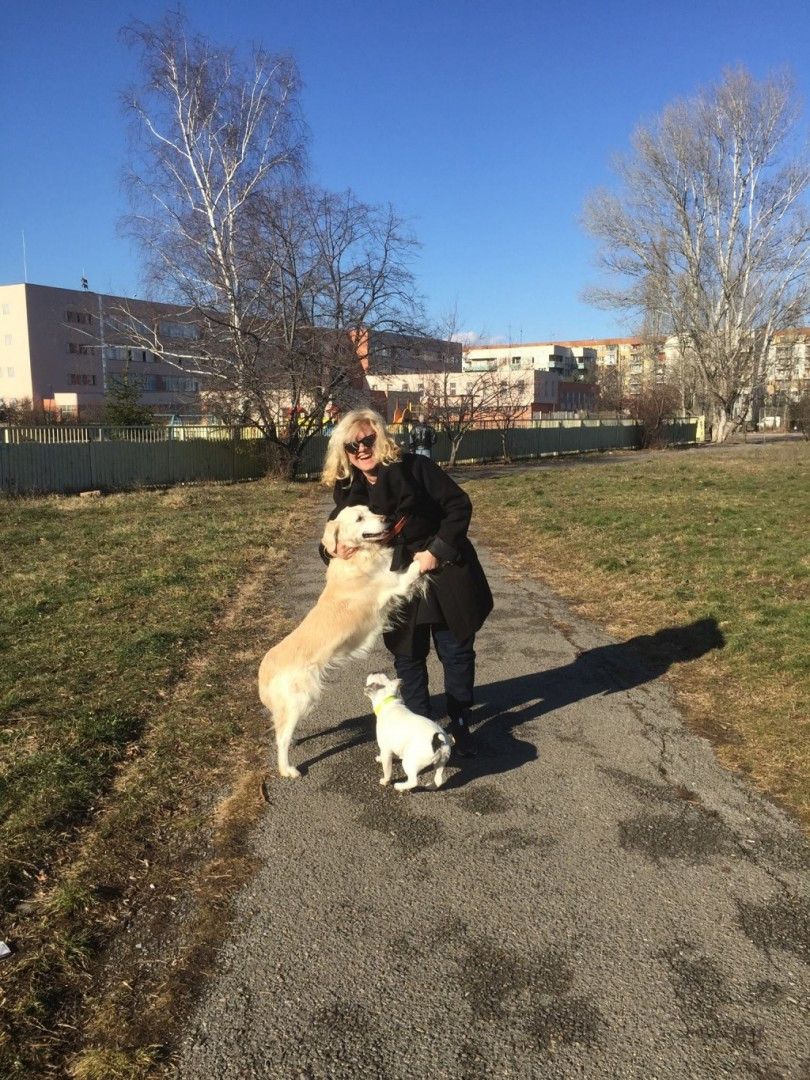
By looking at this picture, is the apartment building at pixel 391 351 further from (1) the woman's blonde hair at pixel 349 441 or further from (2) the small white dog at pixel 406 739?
(2) the small white dog at pixel 406 739

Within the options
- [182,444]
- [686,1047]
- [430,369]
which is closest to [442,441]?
[430,369]

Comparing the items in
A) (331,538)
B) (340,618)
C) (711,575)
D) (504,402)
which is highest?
(504,402)

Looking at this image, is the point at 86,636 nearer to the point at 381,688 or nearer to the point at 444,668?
the point at 381,688

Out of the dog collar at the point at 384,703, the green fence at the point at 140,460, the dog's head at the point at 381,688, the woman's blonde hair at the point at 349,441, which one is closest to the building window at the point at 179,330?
the green fence at the point at 140,460

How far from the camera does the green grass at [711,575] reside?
4.93 meters

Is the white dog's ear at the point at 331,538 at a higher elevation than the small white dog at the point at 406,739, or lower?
higher

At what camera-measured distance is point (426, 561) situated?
403 cm

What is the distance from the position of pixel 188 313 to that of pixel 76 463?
6.19 meters

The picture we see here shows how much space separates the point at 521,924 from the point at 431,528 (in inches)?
80.6

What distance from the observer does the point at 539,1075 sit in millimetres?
2230

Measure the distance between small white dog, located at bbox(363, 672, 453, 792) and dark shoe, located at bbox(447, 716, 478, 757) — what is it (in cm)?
41

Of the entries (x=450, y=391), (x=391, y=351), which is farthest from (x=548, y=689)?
(x=450, y=391)

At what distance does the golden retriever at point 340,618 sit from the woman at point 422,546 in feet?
0.29

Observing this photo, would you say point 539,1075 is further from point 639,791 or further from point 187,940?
point 639,791
